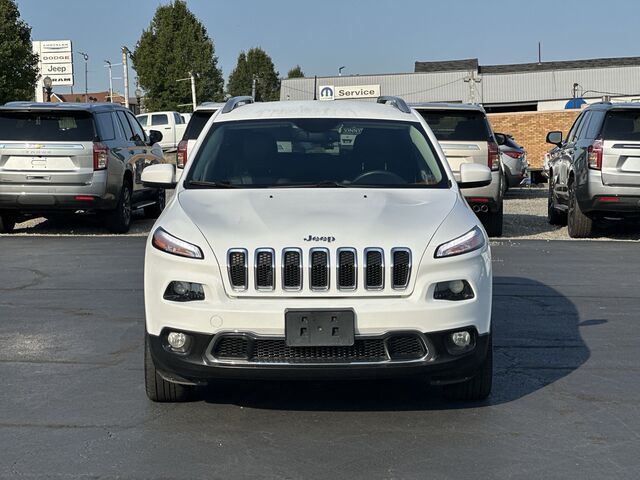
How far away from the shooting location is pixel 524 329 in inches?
319

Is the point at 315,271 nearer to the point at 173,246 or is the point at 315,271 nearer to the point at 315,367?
the point at 315,367

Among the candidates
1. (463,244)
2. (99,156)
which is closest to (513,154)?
(99,156)

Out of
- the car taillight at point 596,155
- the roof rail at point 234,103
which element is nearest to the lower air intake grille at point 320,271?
the roof rail at point 234,103

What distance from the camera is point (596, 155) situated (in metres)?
14.1

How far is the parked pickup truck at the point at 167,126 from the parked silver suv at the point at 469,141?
29.2m

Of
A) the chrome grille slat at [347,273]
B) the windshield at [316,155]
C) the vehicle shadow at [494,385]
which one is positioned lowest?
the vehicle shadow at [494,385]

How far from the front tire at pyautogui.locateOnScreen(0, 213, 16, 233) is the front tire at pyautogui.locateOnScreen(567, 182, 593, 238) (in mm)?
8257

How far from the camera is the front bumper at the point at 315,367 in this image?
17.0 feet

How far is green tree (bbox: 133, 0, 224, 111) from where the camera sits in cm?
7000

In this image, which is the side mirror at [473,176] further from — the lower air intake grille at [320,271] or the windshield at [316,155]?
the lower air intake grille at [320,271]

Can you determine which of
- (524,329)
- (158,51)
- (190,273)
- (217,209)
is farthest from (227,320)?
(158,51)

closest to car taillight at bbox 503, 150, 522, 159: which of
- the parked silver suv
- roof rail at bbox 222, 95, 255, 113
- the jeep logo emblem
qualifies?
the parked silver suv

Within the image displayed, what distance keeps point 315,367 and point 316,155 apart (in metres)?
1.84

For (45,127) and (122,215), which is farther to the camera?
(122,215)
